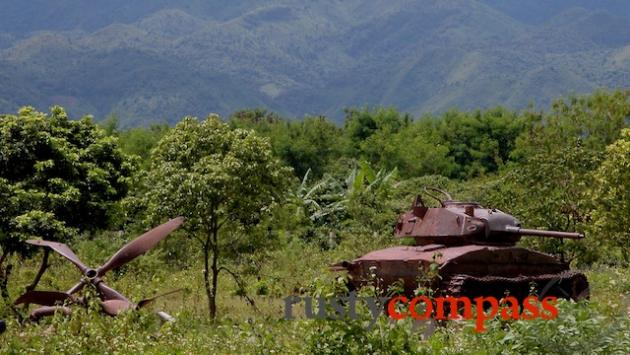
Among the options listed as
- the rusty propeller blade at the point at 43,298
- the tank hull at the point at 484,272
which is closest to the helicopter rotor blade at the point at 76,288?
the rusty propeller blade at the point at 43,298

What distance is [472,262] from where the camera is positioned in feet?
51.3

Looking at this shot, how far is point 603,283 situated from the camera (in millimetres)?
20406

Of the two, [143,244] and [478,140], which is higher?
[478,140]

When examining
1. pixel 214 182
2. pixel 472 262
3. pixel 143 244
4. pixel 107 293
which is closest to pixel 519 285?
pixel 472 262

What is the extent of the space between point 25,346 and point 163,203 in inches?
286

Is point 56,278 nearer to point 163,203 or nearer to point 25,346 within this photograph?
point 163,203

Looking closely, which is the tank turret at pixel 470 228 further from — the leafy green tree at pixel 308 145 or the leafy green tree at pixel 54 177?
the leafy green tree at pixel 308 145

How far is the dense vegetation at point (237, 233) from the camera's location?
9047 mm

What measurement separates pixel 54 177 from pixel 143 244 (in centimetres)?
902

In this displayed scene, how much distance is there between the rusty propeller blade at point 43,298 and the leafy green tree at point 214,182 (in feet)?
13.2

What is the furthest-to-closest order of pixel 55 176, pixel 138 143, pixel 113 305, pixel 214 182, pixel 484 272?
pixel 138 143, pixel 55 176, pixel 214 182, pixel 484 272, pixel 113 305

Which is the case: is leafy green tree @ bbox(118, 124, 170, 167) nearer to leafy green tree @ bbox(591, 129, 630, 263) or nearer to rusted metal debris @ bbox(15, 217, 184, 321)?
leafy green tree @ bbox(591, 129, 630, 263)

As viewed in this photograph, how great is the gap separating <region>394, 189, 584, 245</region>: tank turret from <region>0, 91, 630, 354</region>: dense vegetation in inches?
77.0

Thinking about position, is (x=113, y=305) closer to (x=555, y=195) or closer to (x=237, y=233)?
(x=237, y=233)
